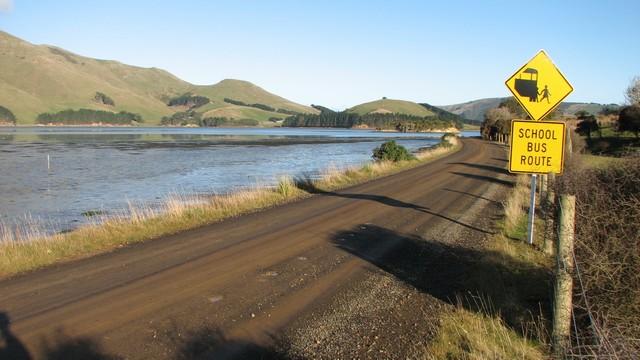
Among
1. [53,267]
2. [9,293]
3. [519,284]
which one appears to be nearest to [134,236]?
[53,267]

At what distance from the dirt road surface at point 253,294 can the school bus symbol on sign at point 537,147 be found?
6.81 feet

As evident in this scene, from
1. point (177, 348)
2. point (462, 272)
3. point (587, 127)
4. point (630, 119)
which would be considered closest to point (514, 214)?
point (462, 272)

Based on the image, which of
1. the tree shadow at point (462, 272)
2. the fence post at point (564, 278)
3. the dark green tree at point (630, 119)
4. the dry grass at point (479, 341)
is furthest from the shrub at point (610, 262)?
the dark green tree at point (630, 119)

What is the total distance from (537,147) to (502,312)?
13.2ft

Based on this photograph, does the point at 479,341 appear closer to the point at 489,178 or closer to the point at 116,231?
the point at 116,231

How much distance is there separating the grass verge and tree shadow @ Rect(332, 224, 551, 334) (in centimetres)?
1

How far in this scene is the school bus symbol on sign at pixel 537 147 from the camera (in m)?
9.93

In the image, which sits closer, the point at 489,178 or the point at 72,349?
the point at 72,349

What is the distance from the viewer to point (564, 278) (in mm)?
5688

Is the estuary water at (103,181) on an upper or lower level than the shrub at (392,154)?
lower

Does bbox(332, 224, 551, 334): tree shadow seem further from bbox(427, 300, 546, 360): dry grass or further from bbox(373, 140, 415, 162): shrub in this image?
bbox(373, 140, 415, 162): shrub

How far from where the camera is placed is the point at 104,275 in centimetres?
918

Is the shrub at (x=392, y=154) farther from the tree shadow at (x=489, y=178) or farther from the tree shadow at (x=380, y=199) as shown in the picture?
the tree shadow at (x=380, y=199)

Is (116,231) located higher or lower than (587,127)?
lower
